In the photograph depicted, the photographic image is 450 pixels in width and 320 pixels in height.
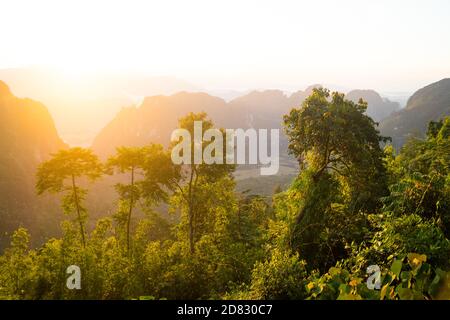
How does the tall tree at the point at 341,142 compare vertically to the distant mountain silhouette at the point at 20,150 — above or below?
above

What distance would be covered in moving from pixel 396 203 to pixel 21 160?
118 meters

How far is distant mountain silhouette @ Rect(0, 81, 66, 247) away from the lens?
9012cm

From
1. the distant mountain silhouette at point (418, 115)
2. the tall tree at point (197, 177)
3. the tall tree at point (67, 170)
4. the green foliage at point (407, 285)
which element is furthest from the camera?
the distant mountain silhouette at point (418, 115)

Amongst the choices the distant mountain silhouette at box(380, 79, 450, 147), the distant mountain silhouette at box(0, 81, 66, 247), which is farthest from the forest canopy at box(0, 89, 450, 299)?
the distant mountain silhouette at box(380, 79, 450, 147)

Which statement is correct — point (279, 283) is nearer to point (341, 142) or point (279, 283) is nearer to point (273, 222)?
point (341, 142)

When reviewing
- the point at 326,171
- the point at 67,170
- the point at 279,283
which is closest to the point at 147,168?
the point at 67,170

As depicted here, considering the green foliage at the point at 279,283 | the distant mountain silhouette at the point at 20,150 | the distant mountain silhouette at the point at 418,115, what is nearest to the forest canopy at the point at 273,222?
the green foliage at the point at 279,283

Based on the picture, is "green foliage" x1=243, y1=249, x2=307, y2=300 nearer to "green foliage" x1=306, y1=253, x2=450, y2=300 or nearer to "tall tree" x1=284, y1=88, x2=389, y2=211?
"green foliage" x1=306, y1=253, x2=450, y2=300

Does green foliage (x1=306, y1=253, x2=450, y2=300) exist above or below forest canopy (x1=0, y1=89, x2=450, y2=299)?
above

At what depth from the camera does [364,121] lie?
1847cm

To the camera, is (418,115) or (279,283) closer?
(279,283)

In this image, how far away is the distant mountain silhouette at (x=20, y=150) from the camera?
3548 inches

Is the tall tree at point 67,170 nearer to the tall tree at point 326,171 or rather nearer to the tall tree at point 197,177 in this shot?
the tall tree at point 197,177

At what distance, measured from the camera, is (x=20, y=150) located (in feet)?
372
